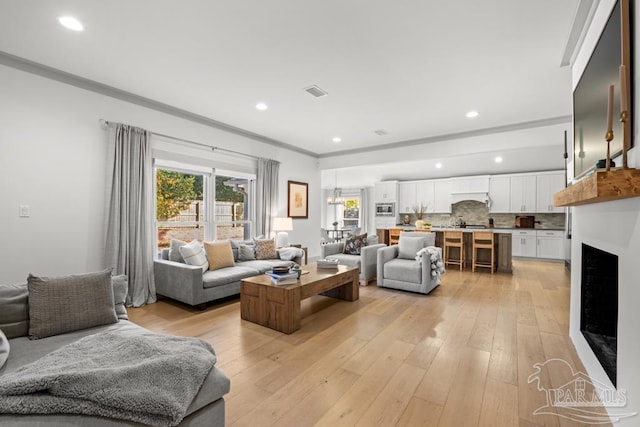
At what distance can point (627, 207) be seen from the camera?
1432 mm

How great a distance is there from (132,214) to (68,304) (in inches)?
82.0

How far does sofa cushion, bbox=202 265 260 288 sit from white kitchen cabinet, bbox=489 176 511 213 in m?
6.80

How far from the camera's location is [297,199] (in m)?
6.52

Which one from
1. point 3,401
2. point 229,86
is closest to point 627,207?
point 3,401

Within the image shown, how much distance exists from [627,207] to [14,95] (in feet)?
16.3

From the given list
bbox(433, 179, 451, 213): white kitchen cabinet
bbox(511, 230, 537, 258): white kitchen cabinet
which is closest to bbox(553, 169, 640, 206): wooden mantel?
bbox(511, 230, 537, 258): white kitchen cabinet

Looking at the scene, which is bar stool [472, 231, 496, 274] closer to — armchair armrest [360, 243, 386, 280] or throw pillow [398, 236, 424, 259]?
throw pillow [398, 236, 424, 259]

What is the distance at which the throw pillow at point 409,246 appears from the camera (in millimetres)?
4777

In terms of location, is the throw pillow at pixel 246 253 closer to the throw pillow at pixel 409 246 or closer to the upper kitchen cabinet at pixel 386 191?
the throw pillow at pixel 409 246

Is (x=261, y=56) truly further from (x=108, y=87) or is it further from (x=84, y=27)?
(x=108, y=87)

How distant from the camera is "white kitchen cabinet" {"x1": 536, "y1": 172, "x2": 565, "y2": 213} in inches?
282

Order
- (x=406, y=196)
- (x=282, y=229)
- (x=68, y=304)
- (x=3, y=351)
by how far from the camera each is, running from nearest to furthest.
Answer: (x=3, y=351), (x=68, y=304), (x=282, y=229), (x=406, y=196)

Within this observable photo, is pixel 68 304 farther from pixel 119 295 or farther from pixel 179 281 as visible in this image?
pixel 179 281

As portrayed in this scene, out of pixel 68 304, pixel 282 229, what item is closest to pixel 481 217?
pixel 282 229
